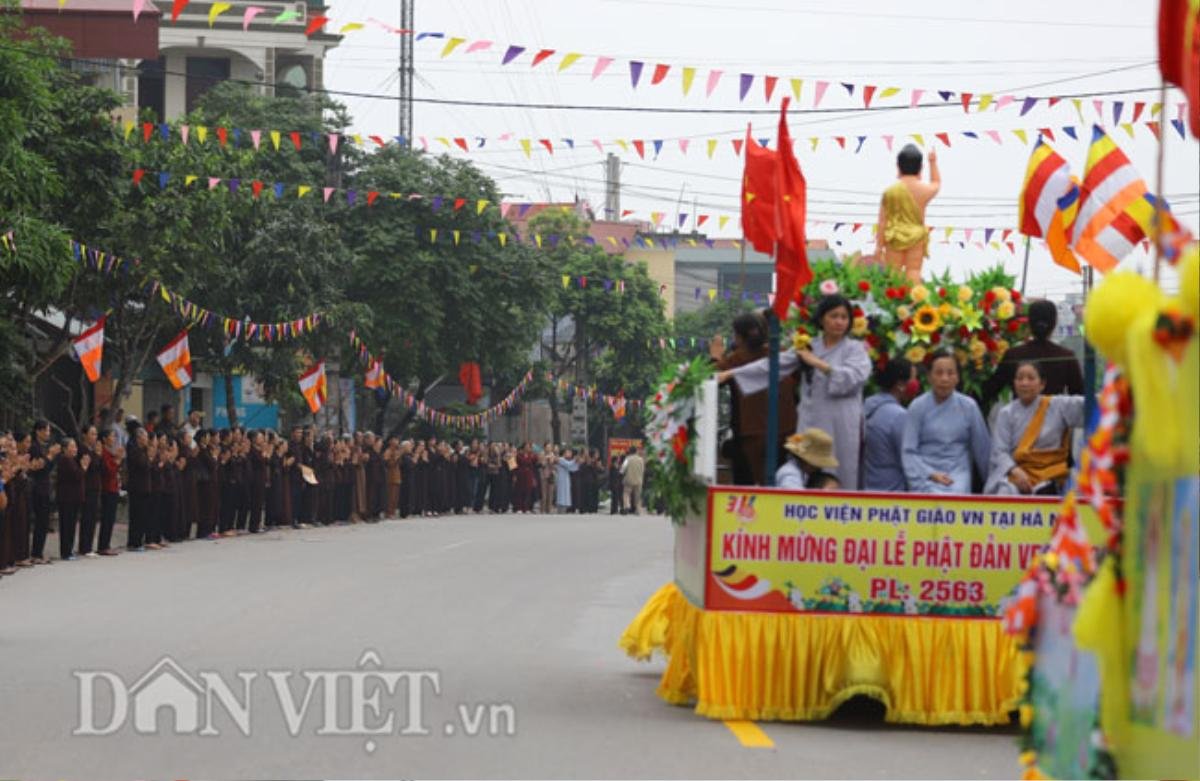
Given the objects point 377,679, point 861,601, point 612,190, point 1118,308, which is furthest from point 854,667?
point 612,190

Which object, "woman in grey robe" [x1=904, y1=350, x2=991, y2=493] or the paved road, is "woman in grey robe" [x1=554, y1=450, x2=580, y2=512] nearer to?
the paved road

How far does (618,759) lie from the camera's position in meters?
9.89

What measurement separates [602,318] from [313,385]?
29585 mm

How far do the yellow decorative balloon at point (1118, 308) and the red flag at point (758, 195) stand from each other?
7.93 meters

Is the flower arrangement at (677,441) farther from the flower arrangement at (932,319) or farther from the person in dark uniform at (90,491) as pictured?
the person in dark uniform at (90,491)

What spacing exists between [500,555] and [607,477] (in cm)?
3441

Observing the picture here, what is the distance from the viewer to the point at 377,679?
43.2ft

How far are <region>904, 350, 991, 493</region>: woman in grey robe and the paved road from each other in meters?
1.41

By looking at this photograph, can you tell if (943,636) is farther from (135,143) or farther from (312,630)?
(135,143)

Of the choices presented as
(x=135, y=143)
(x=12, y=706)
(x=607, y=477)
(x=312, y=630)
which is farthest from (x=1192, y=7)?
(x=607, y=477)

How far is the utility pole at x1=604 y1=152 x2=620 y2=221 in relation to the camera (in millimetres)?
93688

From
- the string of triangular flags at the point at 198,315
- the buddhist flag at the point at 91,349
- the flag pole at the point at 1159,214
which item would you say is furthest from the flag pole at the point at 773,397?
the buddhist flag at the point at 91,349

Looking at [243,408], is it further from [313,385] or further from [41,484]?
[41,484]

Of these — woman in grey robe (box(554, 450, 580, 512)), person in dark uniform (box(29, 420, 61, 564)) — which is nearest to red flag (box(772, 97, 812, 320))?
person in dark uniform (box(29, 420, 61, 564))
